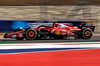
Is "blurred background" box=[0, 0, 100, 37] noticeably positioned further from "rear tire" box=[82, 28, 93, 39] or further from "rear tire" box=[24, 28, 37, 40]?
"rear tire" box=[24, 28, 37, 40]

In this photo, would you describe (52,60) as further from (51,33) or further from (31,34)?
(31,34)

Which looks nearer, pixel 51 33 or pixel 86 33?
pixel 51 33

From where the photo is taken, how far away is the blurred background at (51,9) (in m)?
15.1

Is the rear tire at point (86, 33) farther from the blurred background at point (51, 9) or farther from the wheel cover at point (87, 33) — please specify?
the blurred background at point (51, 9)

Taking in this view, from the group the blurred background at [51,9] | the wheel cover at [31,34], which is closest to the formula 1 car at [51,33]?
the wheel cover at [31,34]

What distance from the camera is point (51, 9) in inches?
A: 608

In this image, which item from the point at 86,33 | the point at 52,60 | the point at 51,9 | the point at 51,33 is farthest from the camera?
the point at 51,9

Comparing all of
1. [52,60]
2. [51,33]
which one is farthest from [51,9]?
[52,60]

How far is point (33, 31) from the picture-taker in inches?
347

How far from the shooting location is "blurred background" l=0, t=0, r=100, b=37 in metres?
15.1

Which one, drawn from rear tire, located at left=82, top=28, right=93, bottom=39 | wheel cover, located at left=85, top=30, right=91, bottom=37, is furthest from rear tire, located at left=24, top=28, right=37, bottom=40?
wheel cover, located at left=85, top=30, right=91, bottom=37

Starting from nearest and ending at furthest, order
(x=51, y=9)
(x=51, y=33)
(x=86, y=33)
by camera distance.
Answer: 1. (x=51, y=33)
2. (x=86, y=33)
3. (x=51, y=9)

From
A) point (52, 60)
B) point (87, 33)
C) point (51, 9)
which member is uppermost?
point (51, 9)

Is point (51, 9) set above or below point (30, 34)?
above
